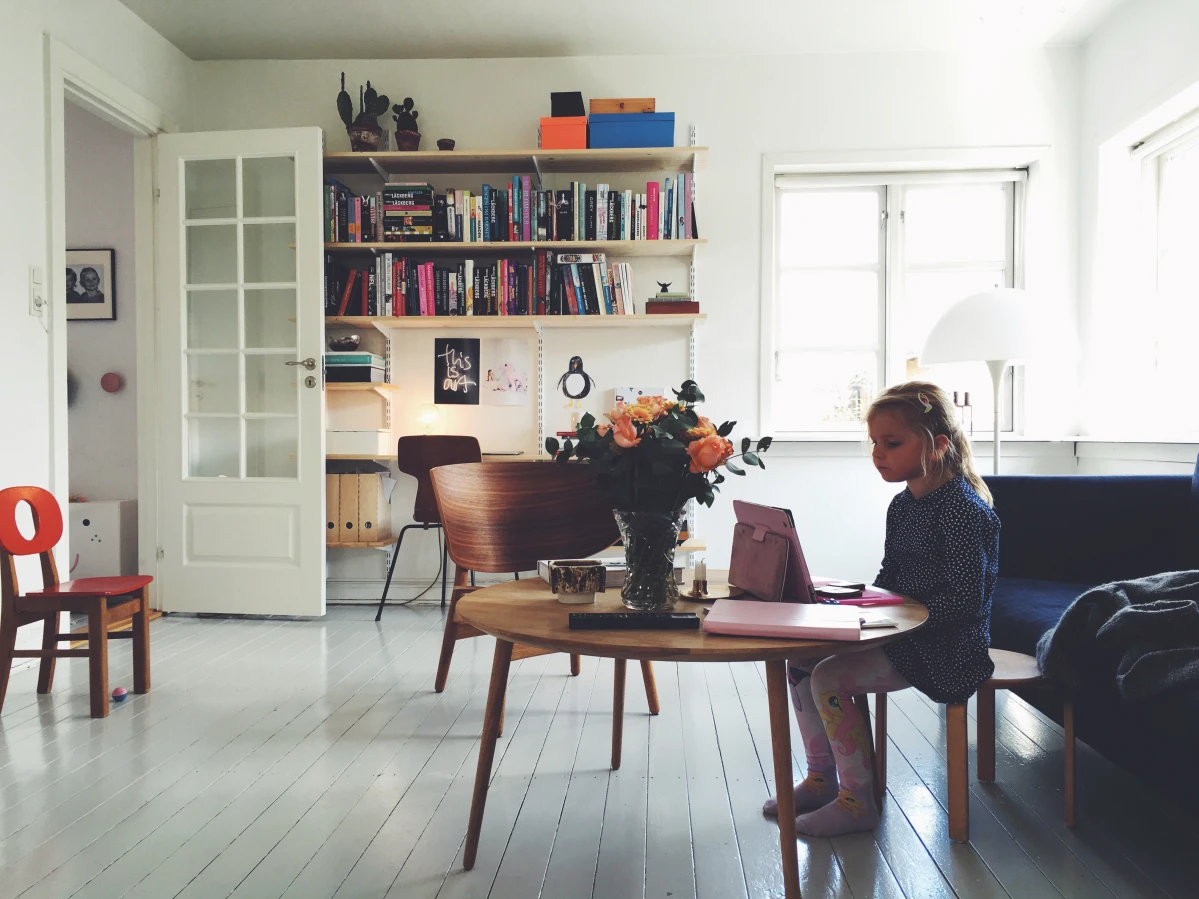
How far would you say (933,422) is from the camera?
1.62 metres

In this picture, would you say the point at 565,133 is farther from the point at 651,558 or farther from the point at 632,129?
the point at 651,558

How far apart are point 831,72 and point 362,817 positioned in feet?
12.5

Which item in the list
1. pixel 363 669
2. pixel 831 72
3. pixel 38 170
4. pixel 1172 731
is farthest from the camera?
pixel 831 72

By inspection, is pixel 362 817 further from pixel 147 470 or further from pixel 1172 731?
pixel 147 470

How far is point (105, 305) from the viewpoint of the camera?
4.36m

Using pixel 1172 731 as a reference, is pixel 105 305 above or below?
above

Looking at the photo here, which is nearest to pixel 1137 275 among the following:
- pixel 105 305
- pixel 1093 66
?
pixel 1093 66

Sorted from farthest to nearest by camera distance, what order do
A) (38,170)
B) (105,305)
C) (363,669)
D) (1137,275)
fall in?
(105,305), (1137,275), (38,170), (363,669)

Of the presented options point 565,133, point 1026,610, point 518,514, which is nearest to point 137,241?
point 565,133

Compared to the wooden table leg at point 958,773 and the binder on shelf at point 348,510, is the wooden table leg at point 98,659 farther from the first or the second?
the wooden table leg at point 958,773

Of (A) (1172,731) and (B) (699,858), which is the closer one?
(A) (1172,731)

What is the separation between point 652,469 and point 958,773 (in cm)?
89

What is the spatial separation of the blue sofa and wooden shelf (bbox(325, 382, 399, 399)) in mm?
2692

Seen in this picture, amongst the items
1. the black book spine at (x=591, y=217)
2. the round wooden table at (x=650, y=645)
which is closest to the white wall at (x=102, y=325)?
the black book spine at (x=591, y=217)
